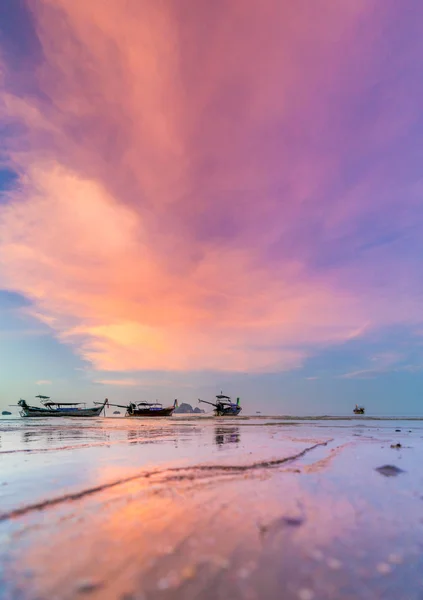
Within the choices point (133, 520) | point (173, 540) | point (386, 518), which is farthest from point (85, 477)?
point (386, 518)

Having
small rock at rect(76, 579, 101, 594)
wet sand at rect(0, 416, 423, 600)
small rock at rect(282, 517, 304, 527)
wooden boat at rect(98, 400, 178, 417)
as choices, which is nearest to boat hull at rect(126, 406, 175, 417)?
wooden boat at rect(98, 400, 178, 417)

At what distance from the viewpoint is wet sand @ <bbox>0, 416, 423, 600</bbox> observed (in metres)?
3.21

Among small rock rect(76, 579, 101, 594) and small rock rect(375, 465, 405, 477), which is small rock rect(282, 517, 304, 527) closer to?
small rock rect(76, 579, 101, 594)

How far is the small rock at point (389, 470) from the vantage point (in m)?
9.01

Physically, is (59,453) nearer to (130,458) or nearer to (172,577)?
(130,458)

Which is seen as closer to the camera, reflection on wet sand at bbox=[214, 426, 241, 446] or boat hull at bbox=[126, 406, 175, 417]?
reflection on wet sand at bbox=[214, 426, 241, 446]

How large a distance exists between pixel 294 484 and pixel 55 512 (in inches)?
199

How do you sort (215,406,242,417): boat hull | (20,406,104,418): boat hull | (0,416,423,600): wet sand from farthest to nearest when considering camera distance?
(215,406,242,417): boat hull → (20,406,104,418): boat hull → (0,416,423,600): wet sand

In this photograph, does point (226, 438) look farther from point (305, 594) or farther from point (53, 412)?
point (53, 412)

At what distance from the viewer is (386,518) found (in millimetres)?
5387

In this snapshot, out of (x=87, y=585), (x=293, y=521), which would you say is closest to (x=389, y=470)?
(x=293, y=521)

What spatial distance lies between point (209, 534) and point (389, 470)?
24.8ft

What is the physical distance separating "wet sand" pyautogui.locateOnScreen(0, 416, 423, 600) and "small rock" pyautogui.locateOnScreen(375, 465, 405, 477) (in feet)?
0.84

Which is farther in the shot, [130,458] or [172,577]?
[130,458]
